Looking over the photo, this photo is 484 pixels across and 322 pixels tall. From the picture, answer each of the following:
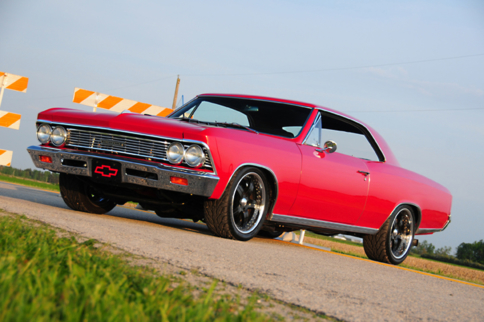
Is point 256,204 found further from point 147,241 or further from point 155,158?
point 147,241

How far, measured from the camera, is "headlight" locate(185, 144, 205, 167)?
14.1ft

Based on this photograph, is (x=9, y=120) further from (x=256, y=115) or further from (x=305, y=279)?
(x=305, y=279)

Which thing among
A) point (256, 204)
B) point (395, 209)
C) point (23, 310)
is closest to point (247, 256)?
point (256, 204)

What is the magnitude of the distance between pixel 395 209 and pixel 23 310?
535cm

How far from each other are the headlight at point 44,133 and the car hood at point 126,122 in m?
0.08

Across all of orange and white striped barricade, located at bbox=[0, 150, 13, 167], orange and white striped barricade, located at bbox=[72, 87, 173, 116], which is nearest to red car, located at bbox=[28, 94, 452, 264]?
orange and white striped barricade, located at bbox=[72, 87, 173, 116]

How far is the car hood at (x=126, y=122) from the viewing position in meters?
4.37

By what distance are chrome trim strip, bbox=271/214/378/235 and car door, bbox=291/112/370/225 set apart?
43 mm

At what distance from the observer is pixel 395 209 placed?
6211 mm

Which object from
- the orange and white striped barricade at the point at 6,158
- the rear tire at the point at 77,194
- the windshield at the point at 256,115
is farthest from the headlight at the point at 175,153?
the orange and white striped barricade at the point at 6,158

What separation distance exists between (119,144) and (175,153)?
1.96ft

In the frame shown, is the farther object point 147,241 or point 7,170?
point 7,170

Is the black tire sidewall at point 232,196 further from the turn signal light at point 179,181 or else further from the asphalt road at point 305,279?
the turn signal light at point 179,181

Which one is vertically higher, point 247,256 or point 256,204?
point 256,204
